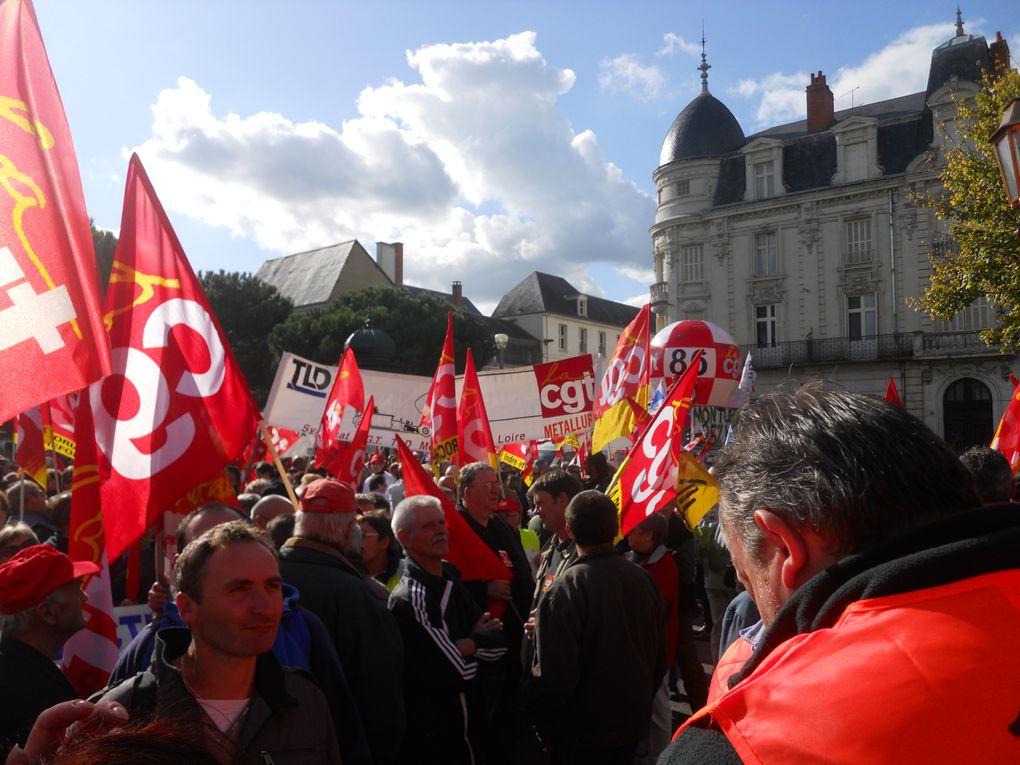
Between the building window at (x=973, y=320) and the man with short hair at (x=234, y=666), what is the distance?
36.8 m

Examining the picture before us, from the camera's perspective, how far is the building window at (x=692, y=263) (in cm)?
4100

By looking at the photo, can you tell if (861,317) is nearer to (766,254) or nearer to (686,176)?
(766,254)

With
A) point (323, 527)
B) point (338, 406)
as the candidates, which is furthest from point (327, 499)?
point (338, 406)

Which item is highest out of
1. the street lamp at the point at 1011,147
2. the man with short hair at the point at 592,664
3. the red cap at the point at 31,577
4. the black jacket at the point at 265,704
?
the street lamp at the point at 1011,147

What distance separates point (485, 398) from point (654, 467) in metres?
6.61

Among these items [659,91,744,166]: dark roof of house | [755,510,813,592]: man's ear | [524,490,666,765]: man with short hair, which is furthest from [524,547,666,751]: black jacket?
[659,91,744,166]: dark roof of house

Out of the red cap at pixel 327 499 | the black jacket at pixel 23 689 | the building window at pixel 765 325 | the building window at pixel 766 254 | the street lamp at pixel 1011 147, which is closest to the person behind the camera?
the black jacket at pixel 23 689

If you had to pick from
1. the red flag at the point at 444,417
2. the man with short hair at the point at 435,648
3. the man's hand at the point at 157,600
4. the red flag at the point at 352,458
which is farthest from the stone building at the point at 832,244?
the man's hand at the point at 157,600

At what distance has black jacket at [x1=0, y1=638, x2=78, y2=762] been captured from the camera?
8.26 ft

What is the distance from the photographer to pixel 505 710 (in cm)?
440

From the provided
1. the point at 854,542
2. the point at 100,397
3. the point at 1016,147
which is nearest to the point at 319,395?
the point at 100,397

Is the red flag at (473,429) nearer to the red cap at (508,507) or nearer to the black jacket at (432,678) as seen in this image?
the red cap at (508,507)

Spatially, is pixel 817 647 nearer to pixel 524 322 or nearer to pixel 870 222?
pixel 870 222

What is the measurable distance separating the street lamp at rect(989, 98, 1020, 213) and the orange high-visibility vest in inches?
235
